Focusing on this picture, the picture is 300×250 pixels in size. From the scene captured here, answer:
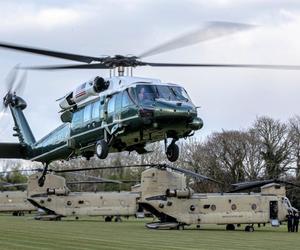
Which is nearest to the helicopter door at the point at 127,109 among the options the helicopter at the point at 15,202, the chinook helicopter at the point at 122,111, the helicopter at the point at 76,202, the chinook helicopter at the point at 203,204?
the chinook helicopter at the point at 122,111

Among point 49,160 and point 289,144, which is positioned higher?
point 289,144

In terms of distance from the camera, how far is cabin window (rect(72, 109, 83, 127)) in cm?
2434

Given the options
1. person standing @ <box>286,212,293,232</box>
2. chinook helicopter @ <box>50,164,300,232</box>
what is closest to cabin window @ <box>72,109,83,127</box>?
chinook helicopter @ <box>50,164,300,232</box>

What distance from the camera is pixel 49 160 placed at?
92.0 ft

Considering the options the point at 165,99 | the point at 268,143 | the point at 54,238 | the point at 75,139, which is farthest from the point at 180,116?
the point at 268,143

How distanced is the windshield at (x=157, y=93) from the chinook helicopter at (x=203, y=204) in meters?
21.7

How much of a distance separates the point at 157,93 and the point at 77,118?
15.2ft

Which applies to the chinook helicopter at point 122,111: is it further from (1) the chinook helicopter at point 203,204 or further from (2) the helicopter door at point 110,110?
(1) the chinook helicopter at point 203,204

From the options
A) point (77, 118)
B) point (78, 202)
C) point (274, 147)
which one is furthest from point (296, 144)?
point (77, 118)

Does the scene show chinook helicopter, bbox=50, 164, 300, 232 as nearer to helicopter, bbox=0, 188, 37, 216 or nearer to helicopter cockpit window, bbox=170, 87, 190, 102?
helicopter cockpit window, bbox=170, 87, 190, 102

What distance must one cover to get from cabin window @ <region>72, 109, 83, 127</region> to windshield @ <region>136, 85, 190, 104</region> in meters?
3.83

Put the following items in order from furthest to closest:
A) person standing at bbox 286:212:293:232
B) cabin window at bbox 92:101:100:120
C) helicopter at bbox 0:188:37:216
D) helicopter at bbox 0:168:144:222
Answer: helicopter at bbox 0:188:37:216
helicopter at bbox 0:168:144:222
person standing at bbox 286:212:293:232
cabin window at bbox 92:101:100:120

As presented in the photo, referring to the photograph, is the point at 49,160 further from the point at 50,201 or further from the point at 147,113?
the point at 50,201

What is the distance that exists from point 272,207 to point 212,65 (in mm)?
24431
